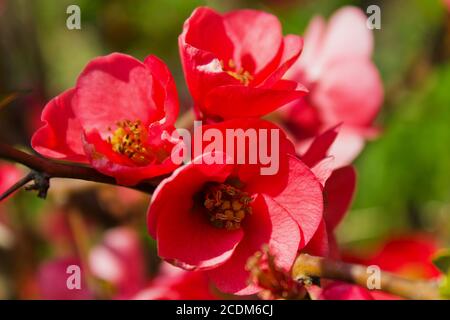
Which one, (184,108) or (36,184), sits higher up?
(36,184)

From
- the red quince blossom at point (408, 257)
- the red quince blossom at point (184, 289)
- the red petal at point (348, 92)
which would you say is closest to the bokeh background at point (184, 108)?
the red quince blossom at point (408, 257)

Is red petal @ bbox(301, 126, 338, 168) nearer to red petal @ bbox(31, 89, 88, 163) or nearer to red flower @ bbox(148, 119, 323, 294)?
red flower @ bbox(148, 119, 323, 294)

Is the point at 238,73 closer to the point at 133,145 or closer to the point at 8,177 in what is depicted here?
the point at 133,145

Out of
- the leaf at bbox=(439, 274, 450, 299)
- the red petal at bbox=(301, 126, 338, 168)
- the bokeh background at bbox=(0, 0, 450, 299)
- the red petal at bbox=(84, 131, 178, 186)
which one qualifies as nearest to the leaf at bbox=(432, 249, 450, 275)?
the leaf at bbox=(439, 274, 450, 299)

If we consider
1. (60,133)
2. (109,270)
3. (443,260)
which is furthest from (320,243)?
(109,270)

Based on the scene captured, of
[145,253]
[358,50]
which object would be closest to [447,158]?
[358,50]

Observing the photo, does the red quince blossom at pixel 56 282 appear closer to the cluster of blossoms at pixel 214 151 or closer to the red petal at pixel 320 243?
the cluster of blossoms at pixel 214 151
